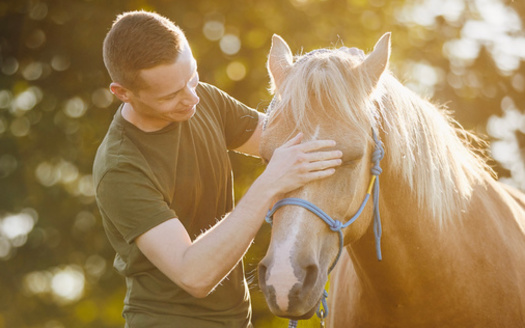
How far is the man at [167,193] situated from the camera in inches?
96.7

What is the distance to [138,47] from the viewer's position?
A: 2.70 meters

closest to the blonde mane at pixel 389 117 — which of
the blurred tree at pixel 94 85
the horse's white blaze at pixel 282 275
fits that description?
the horse's white blaze at pixel 282 275

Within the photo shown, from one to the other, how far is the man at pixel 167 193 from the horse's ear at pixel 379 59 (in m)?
0.49

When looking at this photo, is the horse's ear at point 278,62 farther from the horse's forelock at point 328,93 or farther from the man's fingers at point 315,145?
the man's fingers at point 315,145

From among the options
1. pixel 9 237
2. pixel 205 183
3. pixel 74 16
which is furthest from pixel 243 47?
pixel 205 183

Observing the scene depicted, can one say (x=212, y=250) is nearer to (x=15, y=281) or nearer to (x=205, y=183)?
(x=205, y=183)

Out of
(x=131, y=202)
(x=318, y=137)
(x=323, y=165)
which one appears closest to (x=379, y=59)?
(x=318, y=137)

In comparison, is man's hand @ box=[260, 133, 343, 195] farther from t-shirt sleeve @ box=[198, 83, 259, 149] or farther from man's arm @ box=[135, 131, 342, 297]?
t-shirt sleeve @ box=[198, 83, 259, 149]

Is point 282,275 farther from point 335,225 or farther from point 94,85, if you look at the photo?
point 94,85

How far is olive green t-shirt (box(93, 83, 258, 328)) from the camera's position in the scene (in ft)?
8.67

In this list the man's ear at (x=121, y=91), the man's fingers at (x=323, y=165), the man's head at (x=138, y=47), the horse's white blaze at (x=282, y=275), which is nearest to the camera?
the horse's white blaze at (x=282, y=275)

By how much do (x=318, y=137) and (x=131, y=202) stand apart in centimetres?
95

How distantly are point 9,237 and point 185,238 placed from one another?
892 cm

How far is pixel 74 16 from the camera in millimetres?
9703
